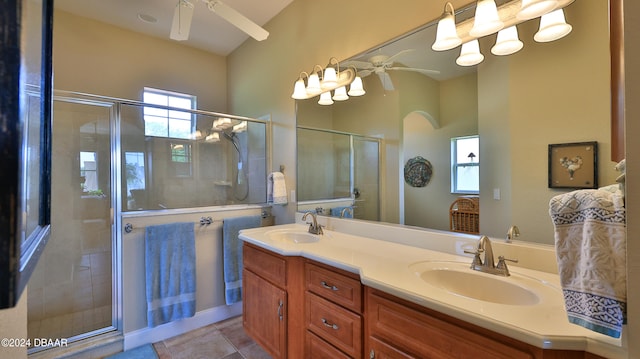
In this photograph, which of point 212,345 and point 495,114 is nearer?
point 495,114

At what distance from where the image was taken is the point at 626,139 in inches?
21.8

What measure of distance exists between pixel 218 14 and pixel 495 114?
1.98 metres

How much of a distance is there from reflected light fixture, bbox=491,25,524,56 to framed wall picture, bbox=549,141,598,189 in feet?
1.56

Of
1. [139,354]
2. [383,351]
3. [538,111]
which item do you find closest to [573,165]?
[538,111]

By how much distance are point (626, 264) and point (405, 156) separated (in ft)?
3.95

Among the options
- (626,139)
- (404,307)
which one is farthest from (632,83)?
(404,307)

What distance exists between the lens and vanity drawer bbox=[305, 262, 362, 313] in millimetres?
1266

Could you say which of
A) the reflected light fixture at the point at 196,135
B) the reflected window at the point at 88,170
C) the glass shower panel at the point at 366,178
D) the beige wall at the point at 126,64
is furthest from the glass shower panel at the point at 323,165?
the beige wall at the point at 126,64

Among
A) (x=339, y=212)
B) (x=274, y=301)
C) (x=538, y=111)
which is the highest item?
(x=538, y=111)

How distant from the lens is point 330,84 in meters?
2.14

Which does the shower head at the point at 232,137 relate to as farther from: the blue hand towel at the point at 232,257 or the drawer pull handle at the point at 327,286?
the drawer pull handle at the point at 327,286

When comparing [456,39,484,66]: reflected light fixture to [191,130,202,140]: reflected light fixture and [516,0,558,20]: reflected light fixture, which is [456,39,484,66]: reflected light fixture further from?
[191,130,202,140]: reflected light fixture

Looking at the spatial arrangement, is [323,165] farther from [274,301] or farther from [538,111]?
[538,111]

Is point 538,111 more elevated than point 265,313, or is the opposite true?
point 538,111
